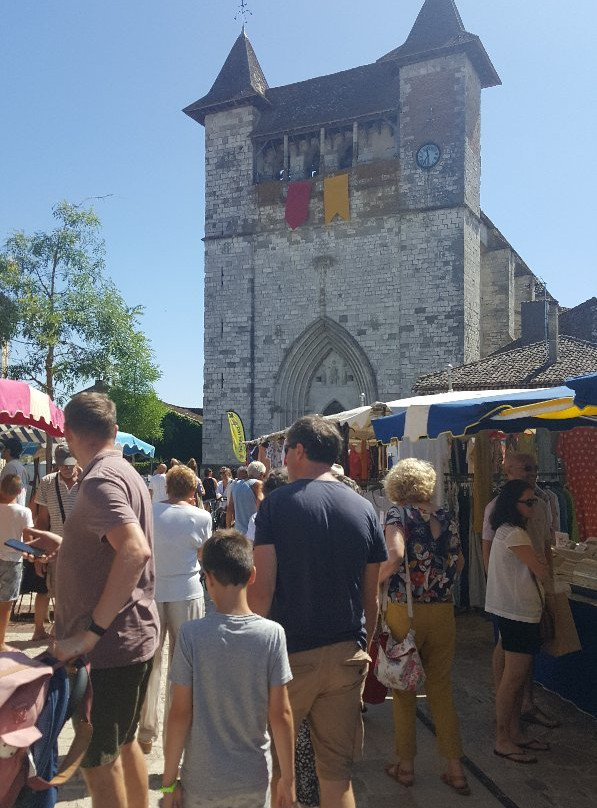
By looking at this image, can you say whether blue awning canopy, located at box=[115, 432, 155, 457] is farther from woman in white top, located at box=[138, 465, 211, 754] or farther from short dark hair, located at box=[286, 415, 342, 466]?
short dark hair, located at box=[286, 415, 342, 466]

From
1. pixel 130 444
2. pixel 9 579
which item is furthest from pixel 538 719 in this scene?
pixel 130 444

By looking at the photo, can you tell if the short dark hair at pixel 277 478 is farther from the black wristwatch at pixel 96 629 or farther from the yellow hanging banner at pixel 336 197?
the yellow hanging banner at pixel 336 197

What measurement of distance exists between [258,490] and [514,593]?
11.8 feet

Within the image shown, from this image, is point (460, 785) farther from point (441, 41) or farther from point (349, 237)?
point (441, 41)

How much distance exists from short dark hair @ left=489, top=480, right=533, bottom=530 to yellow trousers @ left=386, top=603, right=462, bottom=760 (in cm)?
72

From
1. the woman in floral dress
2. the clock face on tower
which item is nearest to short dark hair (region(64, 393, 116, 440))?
the woman in floral dress

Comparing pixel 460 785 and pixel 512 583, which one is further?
pixel 512 583

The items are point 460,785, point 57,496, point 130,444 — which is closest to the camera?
point 460,785

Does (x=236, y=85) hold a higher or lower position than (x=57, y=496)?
higher

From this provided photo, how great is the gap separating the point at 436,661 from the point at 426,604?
11.7 inches

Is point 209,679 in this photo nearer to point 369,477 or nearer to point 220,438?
point 369,477

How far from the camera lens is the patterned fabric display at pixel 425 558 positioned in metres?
3.62

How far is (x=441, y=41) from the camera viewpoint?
2383 cm

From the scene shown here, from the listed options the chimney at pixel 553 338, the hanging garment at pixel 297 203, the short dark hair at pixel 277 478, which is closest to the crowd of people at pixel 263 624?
the short dark hair at pixel 277 478
